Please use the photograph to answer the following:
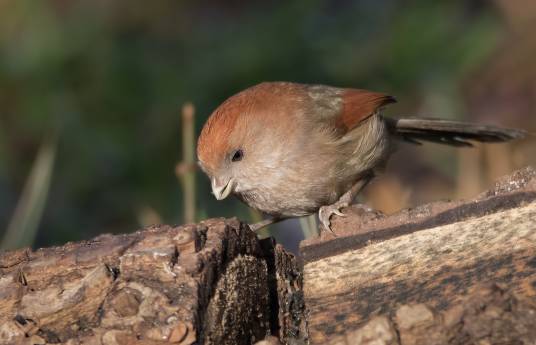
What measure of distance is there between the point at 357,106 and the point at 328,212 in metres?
1.11

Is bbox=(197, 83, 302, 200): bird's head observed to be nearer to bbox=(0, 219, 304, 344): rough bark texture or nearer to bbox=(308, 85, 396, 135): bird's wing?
bbox=(308, 85, 396, 135): bird's wing

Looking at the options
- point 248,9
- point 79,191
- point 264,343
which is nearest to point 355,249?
point 264,343

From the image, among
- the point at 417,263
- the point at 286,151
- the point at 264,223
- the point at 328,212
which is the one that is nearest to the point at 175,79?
the point at 264,223

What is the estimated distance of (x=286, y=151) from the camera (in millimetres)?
4855

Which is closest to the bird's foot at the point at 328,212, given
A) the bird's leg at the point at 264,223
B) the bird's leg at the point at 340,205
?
the bird's leg at the point at 340,205

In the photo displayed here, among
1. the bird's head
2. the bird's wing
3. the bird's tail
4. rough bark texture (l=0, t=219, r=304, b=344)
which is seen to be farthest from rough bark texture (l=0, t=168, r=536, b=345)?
the bird's tail

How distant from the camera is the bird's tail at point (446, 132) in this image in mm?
5551

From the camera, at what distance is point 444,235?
3.41 metres

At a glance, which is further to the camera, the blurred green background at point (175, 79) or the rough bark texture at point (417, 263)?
the blurred green background at point (175, 79)

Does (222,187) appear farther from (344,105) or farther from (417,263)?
(417,263)

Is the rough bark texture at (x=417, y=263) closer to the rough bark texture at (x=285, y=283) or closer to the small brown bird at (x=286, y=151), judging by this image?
the rough bark texture at (x=285, y=283)

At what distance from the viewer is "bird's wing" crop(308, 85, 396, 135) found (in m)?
5.16

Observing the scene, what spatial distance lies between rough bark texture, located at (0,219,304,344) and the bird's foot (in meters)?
0.62

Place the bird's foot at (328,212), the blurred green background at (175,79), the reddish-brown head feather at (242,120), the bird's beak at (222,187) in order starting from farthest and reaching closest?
the blurred green background at (175,79)
the bird's beak at (222,187)
the reddish-brown head feather at (242,120)
the bird's foot at (328,212)
